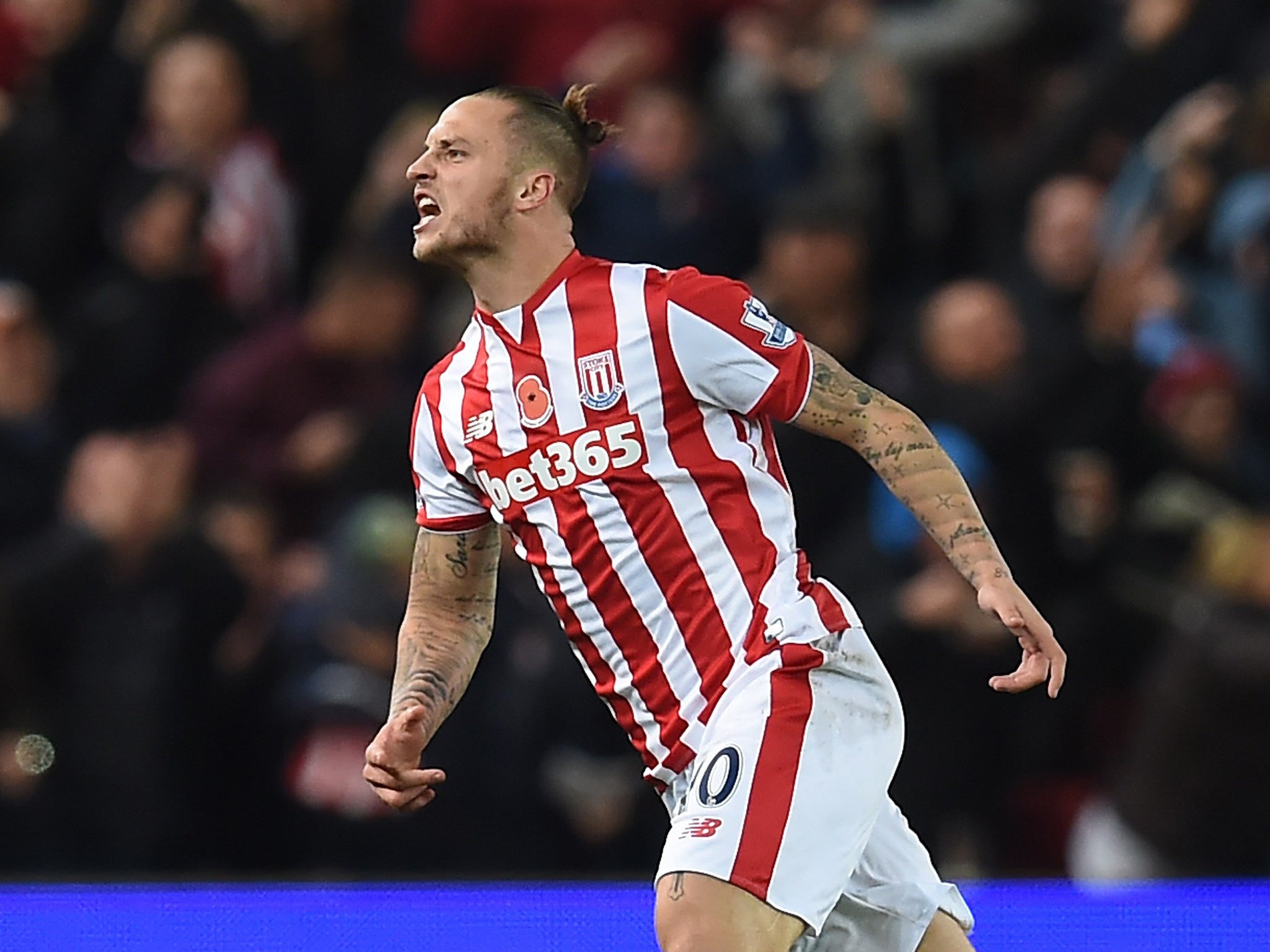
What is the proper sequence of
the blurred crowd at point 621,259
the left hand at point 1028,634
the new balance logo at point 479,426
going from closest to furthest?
the left hand at point 1028,634 → the new balance logo at point 479,426 → the blurred crowd at point 621,259

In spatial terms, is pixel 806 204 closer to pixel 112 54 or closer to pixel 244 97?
pixel 244 97

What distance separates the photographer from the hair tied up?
346 cm

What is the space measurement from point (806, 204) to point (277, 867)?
7.69ft

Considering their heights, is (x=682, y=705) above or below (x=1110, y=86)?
below

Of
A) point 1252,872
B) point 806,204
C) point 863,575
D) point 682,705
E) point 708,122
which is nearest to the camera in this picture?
point 682,705

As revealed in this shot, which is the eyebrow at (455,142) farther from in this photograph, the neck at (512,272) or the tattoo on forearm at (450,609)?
the tattoo on forearm at (450,609)

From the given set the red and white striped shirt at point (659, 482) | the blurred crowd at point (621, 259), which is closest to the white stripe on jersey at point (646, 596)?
the red and white striped shirt at point (659, 482)

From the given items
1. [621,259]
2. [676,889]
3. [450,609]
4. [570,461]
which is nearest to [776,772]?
[676,889]

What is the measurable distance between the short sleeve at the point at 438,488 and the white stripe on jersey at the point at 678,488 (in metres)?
0.32

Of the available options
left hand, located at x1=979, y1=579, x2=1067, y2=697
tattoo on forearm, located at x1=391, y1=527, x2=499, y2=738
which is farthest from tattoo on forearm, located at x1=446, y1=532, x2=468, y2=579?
left hand, located at x1=979, y1=579, x2=1067, y2=697

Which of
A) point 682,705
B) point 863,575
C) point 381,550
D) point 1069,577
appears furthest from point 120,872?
point 682,705

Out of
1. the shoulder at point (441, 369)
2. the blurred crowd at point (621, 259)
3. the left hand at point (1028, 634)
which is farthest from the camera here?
the blurred crowd at point (621, 259)

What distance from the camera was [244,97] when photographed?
23.1 ft

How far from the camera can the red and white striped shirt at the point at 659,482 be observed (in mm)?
3201
